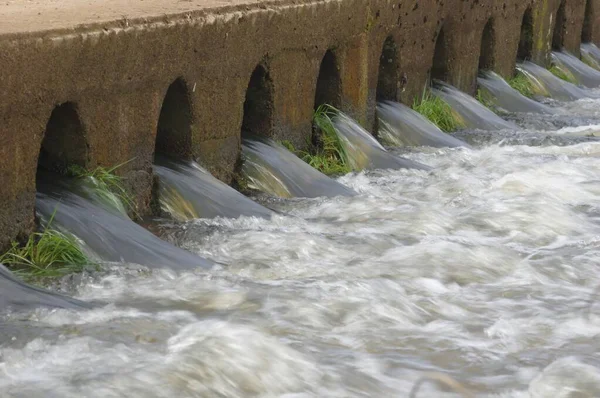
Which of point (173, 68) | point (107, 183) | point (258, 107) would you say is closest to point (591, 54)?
point (258, 107)

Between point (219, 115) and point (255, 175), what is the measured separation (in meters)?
0.39

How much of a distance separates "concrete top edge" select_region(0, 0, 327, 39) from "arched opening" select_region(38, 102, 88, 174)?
416 millimetres

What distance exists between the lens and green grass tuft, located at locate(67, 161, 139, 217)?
552 centimetres

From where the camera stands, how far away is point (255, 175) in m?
6.74

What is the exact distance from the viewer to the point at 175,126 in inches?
254

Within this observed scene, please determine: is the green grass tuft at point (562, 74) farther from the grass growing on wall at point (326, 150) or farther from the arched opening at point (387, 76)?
the grass growing on wall at point (326, 150)

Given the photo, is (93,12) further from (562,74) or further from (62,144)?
(562,74)

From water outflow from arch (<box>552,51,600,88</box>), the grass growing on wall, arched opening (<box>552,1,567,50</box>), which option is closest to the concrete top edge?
the grass growing on wall

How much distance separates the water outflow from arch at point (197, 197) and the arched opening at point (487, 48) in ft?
17.4

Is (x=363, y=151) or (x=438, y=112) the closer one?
(x=363, y=151)

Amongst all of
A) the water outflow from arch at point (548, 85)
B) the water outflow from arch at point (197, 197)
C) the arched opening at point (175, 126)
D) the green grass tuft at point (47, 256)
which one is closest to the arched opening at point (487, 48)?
the water outflow from arch at point (548, 85)

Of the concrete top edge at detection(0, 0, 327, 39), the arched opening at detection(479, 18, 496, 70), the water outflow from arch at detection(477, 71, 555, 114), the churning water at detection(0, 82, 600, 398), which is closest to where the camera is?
the churning water at detection(0, 82, 600, 398)

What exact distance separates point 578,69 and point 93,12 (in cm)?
816

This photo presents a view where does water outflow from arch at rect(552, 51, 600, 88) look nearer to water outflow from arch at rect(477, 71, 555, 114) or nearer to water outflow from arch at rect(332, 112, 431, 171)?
water outflow from arch at rect(477, 71, 555, 114)
